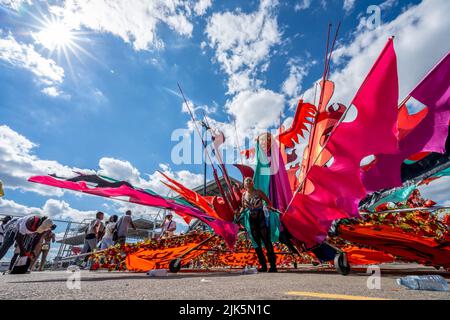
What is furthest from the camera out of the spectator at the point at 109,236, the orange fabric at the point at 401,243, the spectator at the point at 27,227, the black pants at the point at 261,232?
the spectator at the point at 109,236

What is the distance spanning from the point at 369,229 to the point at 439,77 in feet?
6.45

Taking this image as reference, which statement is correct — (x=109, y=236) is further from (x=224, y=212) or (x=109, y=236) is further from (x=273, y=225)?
(x=273, y=225)

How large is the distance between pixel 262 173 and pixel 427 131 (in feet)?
7.82

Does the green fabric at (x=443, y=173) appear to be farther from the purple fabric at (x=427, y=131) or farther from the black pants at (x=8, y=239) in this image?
the black pants at (x=8, y=239)

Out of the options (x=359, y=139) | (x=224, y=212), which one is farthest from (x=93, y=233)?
(x=359, y=139)

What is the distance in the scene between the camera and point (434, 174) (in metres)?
3.52

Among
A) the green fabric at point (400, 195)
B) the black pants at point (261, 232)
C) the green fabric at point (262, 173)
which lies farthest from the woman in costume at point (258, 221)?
the green fabric at point (400, 195)

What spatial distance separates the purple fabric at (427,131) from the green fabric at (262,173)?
166 cm

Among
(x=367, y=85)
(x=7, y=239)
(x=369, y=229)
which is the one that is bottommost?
(x=369, y=229)

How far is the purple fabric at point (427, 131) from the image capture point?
2775mm

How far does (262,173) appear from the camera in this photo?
4484 millimetres
